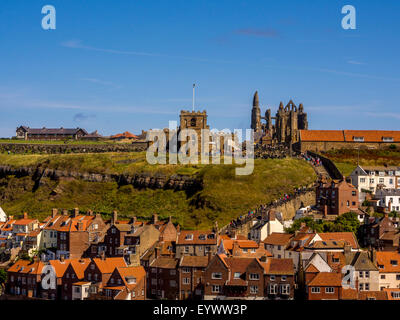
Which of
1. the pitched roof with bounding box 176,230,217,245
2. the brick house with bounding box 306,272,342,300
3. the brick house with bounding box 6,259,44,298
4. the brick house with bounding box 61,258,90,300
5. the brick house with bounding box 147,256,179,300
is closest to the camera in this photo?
the brick house with bounding box 306,272,342,300

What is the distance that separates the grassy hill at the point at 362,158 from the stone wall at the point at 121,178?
20.0 metres

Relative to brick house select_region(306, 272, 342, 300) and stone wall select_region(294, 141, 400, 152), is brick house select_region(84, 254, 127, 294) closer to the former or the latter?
brick house select_region(306, 272, 342, 300)

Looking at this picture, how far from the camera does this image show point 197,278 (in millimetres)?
55875

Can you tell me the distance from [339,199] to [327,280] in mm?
21928

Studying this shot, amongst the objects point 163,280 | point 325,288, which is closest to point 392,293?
point 325,288

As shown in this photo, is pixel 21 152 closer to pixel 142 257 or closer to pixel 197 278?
pixel 142 257

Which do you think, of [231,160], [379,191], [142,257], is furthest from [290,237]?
[231,160]

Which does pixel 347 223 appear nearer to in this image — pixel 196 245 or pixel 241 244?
pixel 241 244

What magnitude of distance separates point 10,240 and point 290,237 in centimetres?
3238

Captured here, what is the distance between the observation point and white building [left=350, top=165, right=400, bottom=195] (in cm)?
8050

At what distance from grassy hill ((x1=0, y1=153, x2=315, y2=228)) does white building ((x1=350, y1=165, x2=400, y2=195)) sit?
269 inches

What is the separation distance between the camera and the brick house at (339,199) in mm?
73375

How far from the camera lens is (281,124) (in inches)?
4838

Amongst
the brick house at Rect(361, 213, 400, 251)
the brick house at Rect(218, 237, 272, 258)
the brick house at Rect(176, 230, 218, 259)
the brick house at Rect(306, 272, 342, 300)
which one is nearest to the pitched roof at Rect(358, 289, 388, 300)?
the brick house at Rect(306, 272, 342, 300)
